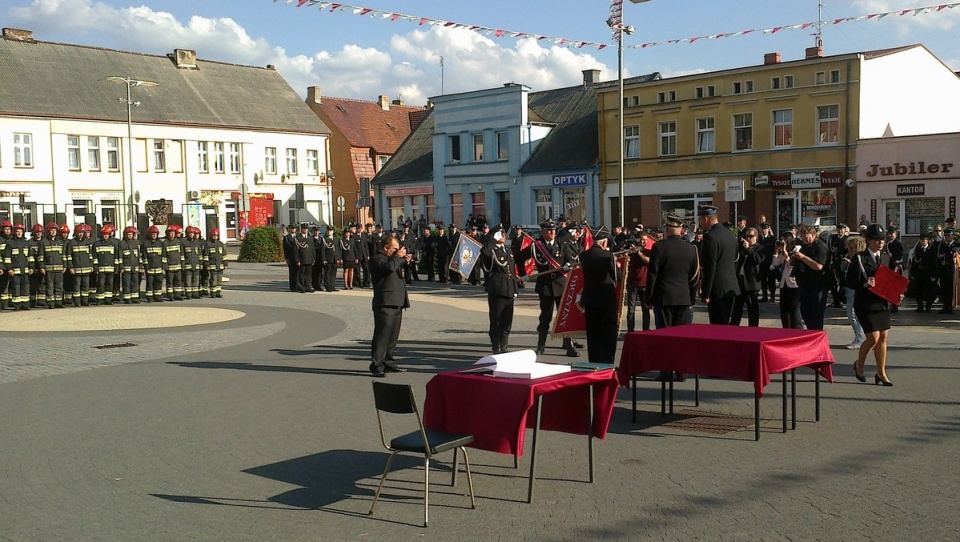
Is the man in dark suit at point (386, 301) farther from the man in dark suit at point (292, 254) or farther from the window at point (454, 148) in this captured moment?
the window at point (454, 148)

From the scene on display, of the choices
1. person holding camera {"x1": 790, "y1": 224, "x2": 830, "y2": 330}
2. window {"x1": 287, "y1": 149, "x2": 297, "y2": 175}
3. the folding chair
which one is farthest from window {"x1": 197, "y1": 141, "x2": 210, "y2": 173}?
the folding chair

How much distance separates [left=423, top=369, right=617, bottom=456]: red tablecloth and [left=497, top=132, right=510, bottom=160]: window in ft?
149

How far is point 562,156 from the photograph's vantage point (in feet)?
164

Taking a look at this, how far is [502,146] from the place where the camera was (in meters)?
52.8

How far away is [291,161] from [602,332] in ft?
179

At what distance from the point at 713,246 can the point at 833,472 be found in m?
5.17

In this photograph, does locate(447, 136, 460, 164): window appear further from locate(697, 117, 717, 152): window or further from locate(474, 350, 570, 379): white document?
locate(474, 350, 570, 379): white document

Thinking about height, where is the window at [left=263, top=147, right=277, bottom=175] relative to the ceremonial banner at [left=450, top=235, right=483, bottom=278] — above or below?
above

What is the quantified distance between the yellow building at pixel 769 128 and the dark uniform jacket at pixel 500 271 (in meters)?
25.1

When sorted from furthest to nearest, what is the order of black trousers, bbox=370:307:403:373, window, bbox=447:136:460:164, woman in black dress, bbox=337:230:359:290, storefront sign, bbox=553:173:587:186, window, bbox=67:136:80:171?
window, bbox=447:136:460:164
window, bbox=67:136:80:171
storefront sign, bbox=553:173:587:186
woman in black dress, bbox=337:230:359:290
black trousers, bbox=370:307:403:373

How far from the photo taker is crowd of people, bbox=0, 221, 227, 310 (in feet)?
74.8

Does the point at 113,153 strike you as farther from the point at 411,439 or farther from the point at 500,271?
the point at 411,439

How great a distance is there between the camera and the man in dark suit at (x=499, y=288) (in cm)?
1384

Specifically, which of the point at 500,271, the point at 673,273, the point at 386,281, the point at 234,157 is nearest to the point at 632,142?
the point at 234,157
